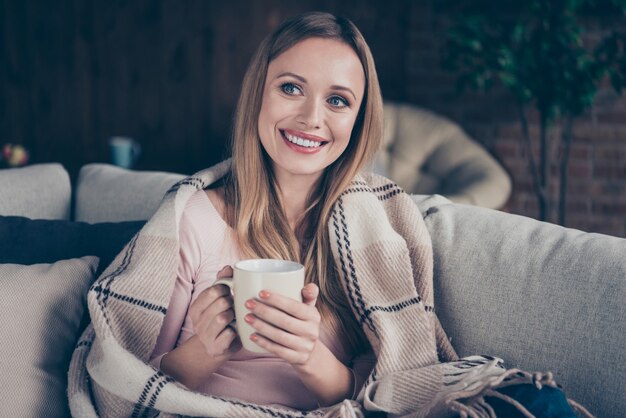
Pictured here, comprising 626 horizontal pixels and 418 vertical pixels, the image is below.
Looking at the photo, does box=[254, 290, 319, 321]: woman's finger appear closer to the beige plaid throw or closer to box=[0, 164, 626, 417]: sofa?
the beige plaid throw

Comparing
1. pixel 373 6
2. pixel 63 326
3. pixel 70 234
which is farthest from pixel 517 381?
pixel 373 6

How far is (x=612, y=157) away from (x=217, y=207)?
8.23 ft

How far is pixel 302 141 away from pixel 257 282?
1.53 feet

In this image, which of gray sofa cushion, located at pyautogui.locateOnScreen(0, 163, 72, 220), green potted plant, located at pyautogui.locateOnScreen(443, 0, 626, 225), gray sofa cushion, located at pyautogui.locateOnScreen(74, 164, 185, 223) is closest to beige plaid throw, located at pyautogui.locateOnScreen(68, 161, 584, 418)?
gray sofa cushion, located at pyautogui.locateOnScreen(74, 164, 185, 223)

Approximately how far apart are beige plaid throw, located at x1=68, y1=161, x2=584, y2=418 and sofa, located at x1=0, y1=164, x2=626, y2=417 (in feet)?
0.19

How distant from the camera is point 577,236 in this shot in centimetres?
126

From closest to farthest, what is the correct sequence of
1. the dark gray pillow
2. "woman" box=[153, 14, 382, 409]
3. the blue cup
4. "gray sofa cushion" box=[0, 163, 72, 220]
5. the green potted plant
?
"woman" box=[153, 14, 382, 409]
the dark gray pillow
"gray sofa cushion" box=[0, 163, 72, 220]
the green potted plant
the blue cup

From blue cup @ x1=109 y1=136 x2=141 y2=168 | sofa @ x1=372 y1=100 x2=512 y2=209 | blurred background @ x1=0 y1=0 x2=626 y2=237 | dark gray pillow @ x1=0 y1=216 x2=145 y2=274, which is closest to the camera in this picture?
dark gray pillow @ x1=0 y1=216 x2=145 y2=274

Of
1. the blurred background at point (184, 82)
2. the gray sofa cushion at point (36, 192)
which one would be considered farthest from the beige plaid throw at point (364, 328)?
the blurred background at point (184, 82)

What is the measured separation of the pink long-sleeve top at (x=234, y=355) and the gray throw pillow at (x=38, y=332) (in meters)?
0.19

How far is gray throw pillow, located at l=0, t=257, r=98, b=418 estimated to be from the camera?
118 centimetres

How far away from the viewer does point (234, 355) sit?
3.99 feet

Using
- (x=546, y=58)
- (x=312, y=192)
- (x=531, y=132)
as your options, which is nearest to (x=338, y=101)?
(x=312, y=192)

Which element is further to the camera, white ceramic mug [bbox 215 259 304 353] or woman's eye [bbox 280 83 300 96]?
woman's eye [bbox 280 83 300 96]
